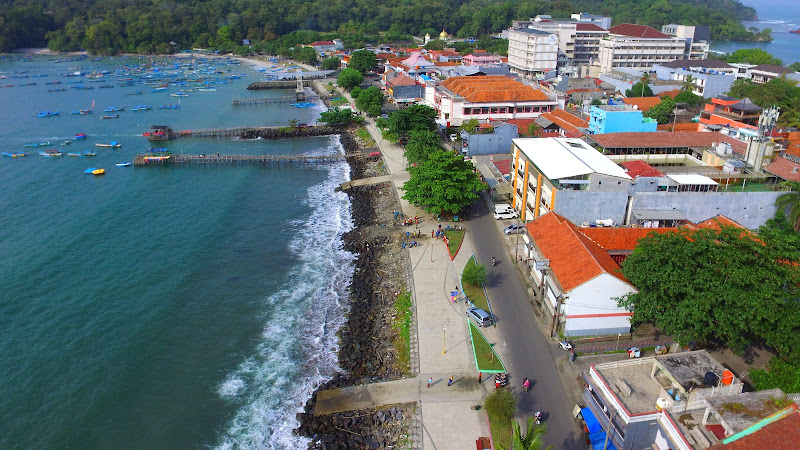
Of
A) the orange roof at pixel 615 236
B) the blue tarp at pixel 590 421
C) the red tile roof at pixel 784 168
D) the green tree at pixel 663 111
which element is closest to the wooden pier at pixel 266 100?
the green tree at pixel 663 111

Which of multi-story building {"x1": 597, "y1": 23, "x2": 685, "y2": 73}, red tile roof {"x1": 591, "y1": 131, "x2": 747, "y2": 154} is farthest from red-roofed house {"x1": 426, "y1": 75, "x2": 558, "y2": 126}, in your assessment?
multi-story building {"x1": 597, "y1": 23, "x2": 685, "y2": 73}

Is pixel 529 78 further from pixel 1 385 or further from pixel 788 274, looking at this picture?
pixel 1 385

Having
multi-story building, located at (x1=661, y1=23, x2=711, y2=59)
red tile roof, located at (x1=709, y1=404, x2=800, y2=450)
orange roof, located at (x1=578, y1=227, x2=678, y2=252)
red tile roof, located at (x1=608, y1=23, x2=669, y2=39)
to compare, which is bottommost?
orange roof, located at (x1=578, y1=227, x2=678, y2=252)

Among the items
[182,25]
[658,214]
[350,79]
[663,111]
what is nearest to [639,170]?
[658,214]

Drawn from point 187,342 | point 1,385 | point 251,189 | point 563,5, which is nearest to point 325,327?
point 187,342

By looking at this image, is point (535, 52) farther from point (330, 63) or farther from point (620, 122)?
point (620, 122)

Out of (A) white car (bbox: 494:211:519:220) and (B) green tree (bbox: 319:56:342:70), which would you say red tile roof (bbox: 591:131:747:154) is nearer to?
(A) white car (bbox: 494:211:519:220)
